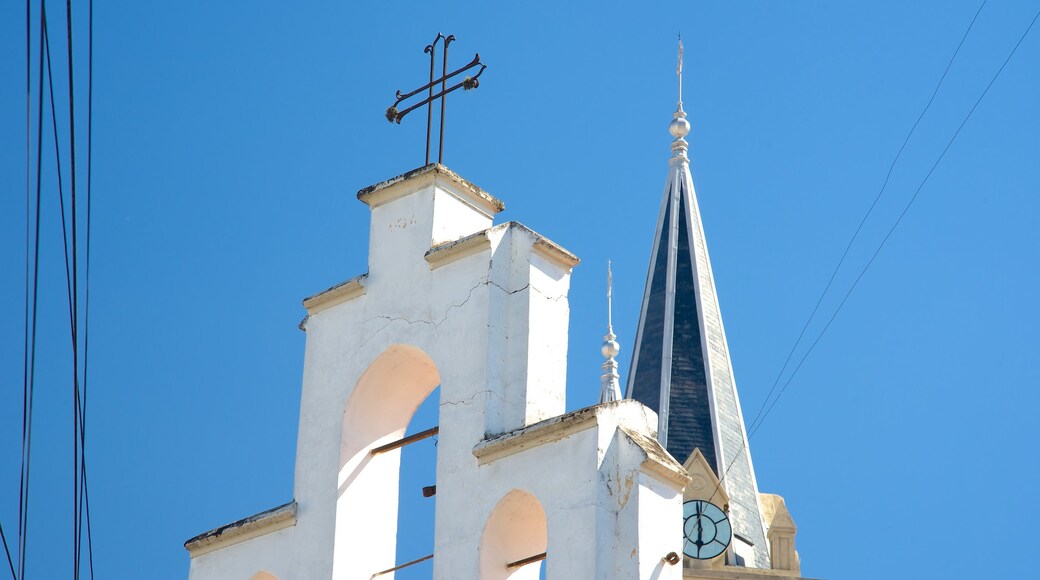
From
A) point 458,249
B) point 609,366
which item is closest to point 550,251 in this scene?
point 458,249

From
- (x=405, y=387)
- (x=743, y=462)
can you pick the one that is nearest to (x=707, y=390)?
(x=743, y=462)

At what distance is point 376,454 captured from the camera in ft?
46.6

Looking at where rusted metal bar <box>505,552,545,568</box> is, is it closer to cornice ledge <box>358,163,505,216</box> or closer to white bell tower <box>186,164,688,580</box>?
white bell tower <box>186,164,688,580</box>

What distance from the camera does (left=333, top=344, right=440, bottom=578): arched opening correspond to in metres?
14.0

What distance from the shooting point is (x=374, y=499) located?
14141 millimetres

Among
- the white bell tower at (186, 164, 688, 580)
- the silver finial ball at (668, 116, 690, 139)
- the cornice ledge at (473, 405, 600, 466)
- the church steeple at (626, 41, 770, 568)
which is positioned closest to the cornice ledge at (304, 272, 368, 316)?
the white bell tower at (186, 164, 688, 580)

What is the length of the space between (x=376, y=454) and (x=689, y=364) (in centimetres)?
3896

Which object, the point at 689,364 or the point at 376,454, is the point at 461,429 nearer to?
the point at 376,454

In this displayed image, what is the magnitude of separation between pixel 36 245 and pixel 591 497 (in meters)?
3.30

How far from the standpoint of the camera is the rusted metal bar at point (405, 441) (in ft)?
45.8

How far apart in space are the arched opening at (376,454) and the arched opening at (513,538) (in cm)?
112

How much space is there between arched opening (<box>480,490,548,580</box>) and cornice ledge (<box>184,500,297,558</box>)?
1565 mm

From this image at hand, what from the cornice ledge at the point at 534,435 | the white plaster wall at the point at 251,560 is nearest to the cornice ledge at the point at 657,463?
the cornice ledge at the point at 534,435

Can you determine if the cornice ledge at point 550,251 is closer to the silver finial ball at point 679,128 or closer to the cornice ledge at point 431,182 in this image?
the cornice ledge at point 431,182
